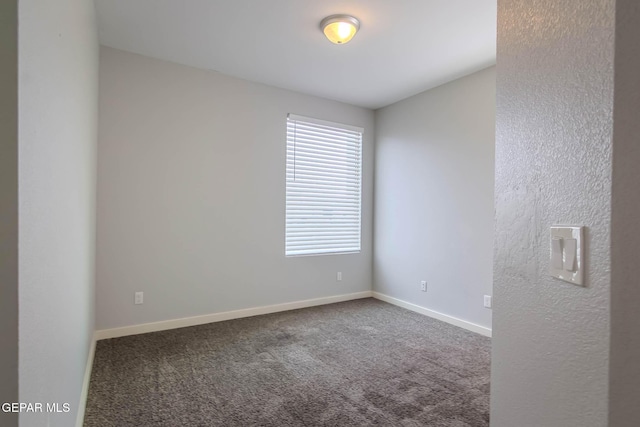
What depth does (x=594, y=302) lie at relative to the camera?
2.00 feet

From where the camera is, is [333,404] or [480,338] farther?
[480,338]

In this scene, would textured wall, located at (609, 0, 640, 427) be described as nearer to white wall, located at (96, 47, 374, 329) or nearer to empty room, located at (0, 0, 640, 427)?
empty room, located at (0, 0, 640, 427)

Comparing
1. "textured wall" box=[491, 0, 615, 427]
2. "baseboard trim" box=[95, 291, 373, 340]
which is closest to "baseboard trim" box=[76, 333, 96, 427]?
"baseboard trim" box=[95, 291, 373, 340]

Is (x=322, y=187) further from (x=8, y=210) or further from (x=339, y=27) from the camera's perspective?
(x=8, y=210)

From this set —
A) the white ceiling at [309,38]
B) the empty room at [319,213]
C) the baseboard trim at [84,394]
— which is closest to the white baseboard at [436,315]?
the empty room at [319,213]

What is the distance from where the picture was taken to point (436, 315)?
3.90 meters

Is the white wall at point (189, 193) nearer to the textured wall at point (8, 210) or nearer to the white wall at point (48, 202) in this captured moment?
the white wall at point (48, 202)

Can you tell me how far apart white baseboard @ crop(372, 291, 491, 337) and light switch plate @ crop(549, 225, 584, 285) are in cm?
306

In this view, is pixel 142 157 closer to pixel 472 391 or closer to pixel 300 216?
pixel 300 216

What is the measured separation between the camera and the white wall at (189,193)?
3.15m

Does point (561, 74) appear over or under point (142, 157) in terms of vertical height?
under

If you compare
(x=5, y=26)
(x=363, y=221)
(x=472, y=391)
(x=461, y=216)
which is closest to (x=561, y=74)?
(x=5, y=26)

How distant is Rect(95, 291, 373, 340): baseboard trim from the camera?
3.16 meters

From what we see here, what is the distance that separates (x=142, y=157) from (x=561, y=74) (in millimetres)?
3442
